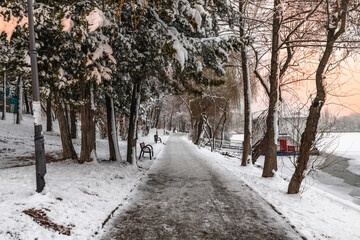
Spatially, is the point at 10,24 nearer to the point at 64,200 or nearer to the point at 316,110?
the point at 64,200

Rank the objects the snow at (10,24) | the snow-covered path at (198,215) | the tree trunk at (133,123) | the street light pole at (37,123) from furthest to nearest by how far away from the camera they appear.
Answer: the tree trunk at (133,123)
the snow at (10,24)
the street light pole at (37,123)
the snow-covered path at (198,215)

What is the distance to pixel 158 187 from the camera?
7.61 meters

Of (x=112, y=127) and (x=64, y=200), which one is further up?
(x=112, y=127)

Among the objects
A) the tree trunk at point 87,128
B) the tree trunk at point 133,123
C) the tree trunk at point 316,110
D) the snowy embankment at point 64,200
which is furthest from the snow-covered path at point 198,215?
the tree trunk at point 133,123

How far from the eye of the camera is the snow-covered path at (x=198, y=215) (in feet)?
13.8

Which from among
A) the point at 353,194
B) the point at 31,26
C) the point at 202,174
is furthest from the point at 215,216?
the point at 353,194

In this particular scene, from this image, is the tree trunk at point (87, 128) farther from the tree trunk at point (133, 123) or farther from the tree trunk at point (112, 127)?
the tree trunk at point (133, 123)

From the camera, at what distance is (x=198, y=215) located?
5.12m

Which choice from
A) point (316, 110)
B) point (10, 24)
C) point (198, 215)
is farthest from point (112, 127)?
point (316, 110)

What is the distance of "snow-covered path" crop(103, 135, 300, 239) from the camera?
4.21 meters

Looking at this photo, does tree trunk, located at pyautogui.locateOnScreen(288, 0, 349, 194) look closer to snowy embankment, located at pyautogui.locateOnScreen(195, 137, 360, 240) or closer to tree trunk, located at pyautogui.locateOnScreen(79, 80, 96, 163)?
snowy embankment, located at pyautogui.locateOnScreen(195, 137, 360, 240)

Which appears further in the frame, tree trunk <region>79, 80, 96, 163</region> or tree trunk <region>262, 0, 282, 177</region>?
tree trunk <region>79, 80, 96, 163</region>

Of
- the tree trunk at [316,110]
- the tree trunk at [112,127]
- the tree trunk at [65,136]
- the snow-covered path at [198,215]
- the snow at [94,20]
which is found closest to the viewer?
the snow-covered path at [198,215]

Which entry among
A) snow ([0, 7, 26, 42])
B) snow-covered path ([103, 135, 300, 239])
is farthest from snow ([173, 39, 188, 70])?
snow ([0, 7, 26, 42])
